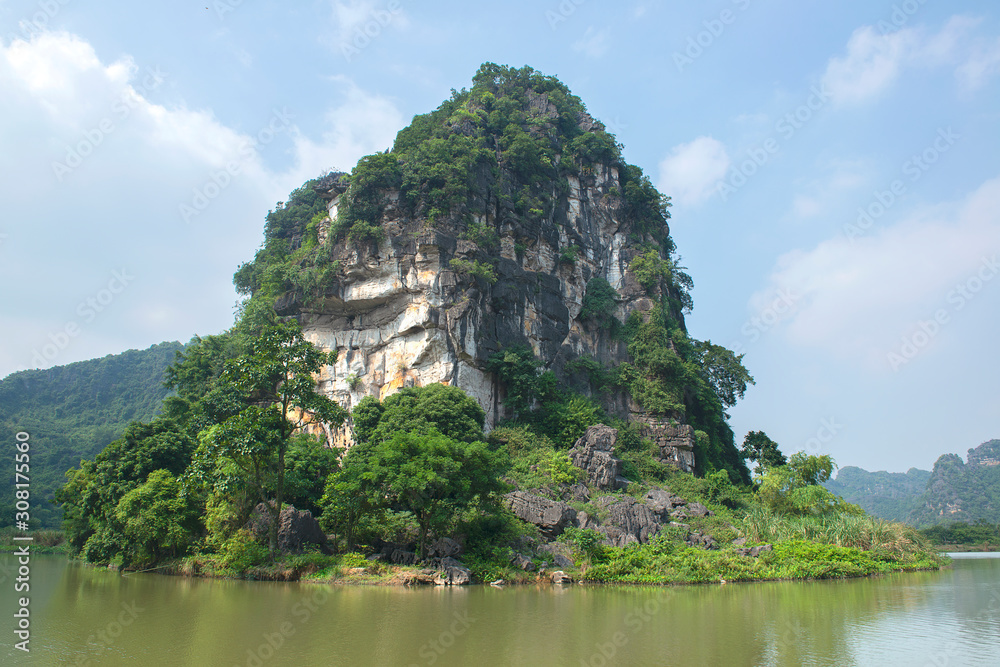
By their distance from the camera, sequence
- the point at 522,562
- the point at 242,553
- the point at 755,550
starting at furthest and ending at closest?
the point at 755,550 < the point at 522,562 < the point at 242,553

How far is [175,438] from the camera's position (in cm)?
2331

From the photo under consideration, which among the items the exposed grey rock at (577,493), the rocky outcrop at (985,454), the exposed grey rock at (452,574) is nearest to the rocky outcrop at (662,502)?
the exposed grey rock at (577,493)

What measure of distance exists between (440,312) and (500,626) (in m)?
21.7

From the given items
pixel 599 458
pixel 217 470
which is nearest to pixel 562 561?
pixel 599 458

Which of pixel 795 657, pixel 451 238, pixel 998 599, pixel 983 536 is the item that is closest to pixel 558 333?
pixel 451 238

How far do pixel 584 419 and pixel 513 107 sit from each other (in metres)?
23.3

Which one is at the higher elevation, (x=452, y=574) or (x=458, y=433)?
(x=458, y=433)

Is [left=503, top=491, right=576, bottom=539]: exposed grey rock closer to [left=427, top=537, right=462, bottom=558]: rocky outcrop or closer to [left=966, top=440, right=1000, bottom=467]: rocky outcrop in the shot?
[left=427, top=537, right=462, bottom=558]: rocky outcrop

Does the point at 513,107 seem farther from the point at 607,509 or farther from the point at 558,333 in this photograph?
the point at 607,509

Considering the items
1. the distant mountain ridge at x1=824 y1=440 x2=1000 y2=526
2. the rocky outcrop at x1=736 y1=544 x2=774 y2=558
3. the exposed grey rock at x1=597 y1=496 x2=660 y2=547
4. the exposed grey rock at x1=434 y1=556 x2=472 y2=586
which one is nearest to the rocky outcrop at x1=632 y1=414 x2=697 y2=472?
the exposed grey rock at x1=597 y1=496 x2=660 y2=547

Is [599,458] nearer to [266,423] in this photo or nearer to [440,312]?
[440,312]

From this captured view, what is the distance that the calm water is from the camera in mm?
8000

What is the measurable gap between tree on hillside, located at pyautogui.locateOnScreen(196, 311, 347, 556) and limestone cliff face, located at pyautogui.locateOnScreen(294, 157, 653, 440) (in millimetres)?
10548

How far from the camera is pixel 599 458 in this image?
2709 cm
